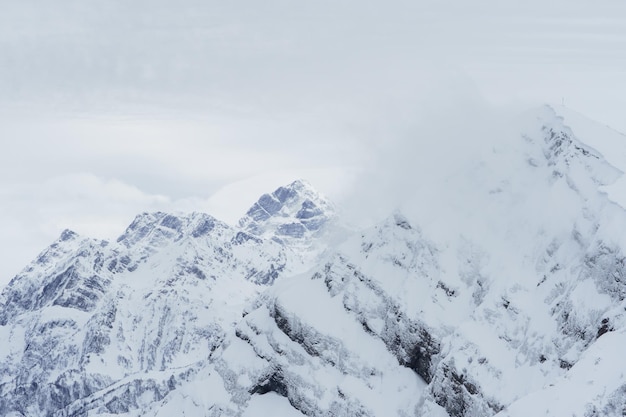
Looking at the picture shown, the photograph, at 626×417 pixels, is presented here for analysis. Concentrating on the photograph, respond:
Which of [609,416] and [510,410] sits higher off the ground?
[609,416]

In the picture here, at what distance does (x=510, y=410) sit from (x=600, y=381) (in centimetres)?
1632

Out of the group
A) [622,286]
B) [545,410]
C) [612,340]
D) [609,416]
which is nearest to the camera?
[609,416]

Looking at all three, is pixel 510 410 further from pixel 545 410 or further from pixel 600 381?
pixel 600 381

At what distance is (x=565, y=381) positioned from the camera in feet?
465

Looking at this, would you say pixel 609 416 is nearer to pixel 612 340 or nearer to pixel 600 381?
pixel 600 381

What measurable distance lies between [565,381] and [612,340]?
13.0 meters

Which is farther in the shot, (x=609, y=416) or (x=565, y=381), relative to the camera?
(x=565, y=381)

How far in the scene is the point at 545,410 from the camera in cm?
13700

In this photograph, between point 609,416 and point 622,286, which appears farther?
point 622,286

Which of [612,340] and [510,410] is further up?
[612,340]

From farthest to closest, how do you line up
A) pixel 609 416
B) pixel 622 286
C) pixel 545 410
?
pixel 622 286 < pixel 545 410 < pixel 609 416

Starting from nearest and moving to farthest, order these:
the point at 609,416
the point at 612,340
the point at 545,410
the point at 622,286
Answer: the point at 609,416
the point at 545,410
the point at 612,340
the point at 622,286

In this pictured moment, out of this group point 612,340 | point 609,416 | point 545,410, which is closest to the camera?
point 609,416

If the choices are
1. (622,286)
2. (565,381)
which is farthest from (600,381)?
(622,286)
